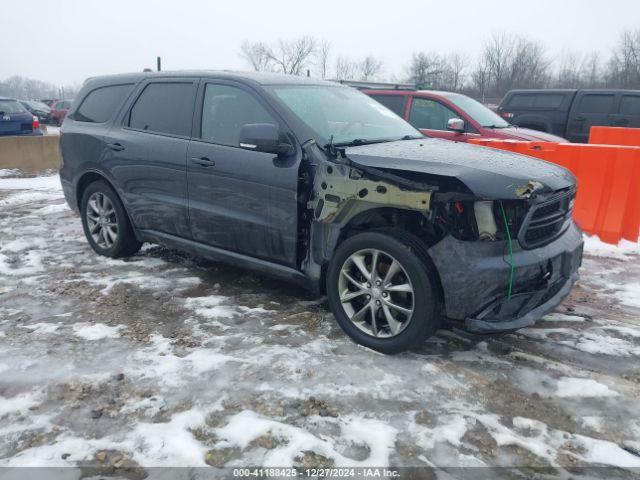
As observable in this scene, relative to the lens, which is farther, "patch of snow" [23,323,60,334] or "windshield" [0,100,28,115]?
"windshield" [0,100,28,115]

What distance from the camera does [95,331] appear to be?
148 inches

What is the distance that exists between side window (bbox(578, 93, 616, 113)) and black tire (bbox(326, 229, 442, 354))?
9904mm

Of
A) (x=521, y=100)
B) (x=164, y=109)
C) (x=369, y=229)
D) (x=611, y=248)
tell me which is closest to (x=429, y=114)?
(x=611, y=248)

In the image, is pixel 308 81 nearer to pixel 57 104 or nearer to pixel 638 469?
pixel 638 469

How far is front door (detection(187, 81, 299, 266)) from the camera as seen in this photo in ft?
12.5

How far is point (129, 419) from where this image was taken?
2748 millimetres

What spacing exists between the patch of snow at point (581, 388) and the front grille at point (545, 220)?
0.83 meters

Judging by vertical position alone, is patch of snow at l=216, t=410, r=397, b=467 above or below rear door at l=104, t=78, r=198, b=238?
below

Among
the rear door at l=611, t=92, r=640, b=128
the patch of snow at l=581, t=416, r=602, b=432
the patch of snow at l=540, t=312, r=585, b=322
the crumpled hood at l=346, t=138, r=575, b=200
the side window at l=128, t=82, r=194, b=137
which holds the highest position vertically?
the rear door at l=611, t=92, r=640, b=128

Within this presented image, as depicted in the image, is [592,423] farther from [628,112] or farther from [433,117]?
[628,112]

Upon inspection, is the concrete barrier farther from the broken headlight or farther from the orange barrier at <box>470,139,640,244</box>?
the broken headlight

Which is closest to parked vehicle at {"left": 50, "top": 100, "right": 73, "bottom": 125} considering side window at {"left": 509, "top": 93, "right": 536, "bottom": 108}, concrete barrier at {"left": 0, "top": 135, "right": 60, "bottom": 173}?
concrete barrier at {"left": 0, "top": 135, "right": 60, "bottom": 173}

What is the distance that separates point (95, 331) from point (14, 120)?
12.6 metres

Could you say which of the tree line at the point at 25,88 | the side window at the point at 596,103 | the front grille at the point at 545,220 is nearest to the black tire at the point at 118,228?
the front grille at the point at 545,220
